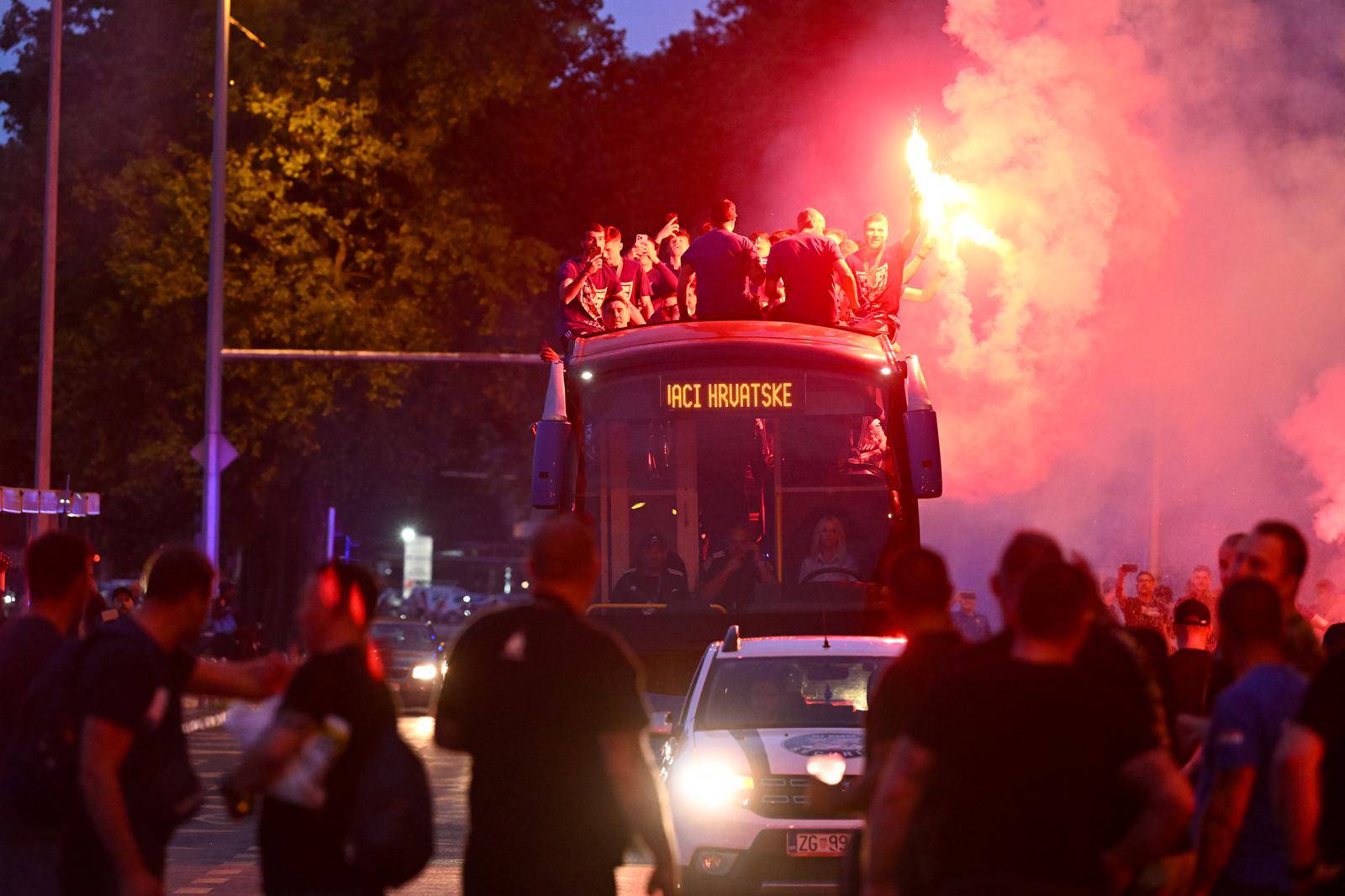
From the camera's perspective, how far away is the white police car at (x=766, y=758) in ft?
34.2

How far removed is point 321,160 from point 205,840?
A: 2146 centimetres

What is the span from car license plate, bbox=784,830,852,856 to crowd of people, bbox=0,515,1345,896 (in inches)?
150

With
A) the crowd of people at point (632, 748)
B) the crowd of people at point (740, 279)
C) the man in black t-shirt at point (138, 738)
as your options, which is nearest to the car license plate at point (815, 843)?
the crowd of people at point (632, 748)

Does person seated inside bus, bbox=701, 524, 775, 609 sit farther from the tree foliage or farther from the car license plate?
the tree foliage

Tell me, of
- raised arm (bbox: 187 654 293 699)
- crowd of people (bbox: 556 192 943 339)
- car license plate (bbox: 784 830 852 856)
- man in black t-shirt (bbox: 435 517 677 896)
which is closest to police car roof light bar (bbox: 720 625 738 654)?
car license plate (bbox: 784 830 852 856)

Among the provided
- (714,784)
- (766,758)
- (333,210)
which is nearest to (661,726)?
(714,784)

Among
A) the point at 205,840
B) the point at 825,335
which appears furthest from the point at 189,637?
the point at 825,335

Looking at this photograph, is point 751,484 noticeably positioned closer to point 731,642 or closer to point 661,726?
Answer: point 731,642

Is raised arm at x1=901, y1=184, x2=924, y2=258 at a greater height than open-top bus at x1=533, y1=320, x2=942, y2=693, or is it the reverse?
raised arm at x1=901, y1=184, x2=924, y2=258

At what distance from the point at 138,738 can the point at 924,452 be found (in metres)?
9.68

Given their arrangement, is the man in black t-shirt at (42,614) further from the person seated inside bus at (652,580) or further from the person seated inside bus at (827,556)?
the person seated inside bus at (827,556)

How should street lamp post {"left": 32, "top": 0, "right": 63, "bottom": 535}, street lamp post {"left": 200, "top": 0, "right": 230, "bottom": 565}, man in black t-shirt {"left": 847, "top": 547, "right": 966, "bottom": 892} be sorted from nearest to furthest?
1. man in black t-shirt {"left": 847, "top": 547, "right": 966, "bottom": 892}
2. street lamp post {"left": 32, "top": 0, "right": 63, "bottom": 535}
3. street lamp post {"left": 200, "top": 0, "right": 230, "bottom": 565}

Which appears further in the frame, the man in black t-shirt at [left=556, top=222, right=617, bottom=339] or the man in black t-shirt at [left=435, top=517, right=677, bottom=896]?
the man in black t-shirt at [left=556, top=222, right=617, bottom=339]

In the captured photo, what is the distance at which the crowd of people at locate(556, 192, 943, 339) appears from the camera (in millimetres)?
16531
